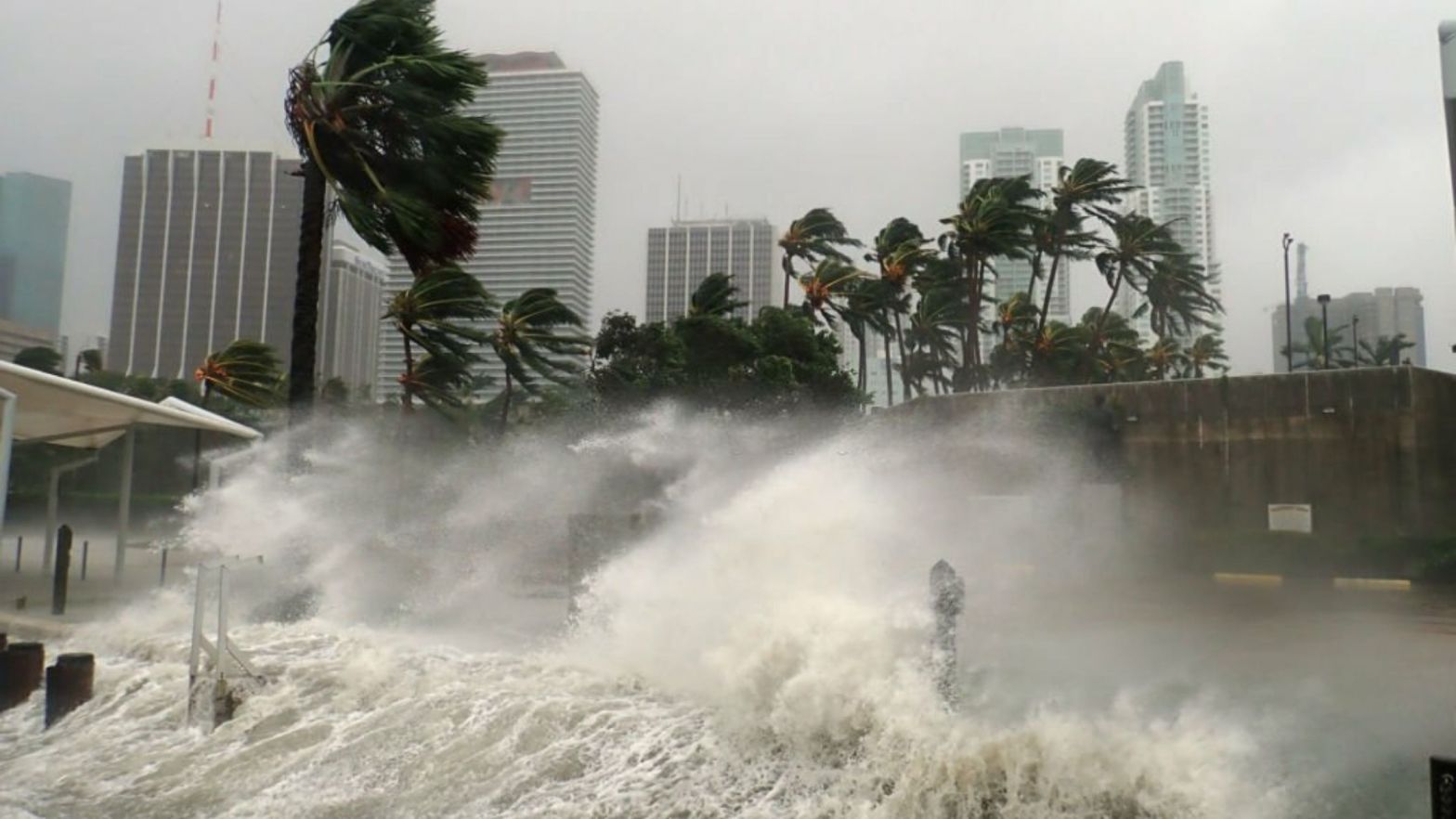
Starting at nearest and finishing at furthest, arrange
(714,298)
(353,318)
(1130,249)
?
(714,298), (1130,249), (353,318)

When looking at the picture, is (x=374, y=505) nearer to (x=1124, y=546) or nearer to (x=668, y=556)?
(x=668, y=556)

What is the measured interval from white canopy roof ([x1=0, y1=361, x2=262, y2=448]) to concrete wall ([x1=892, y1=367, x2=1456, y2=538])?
59.9 ft

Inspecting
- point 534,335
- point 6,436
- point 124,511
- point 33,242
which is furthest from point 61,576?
point 33,242

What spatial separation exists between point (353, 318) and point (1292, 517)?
5199 cm

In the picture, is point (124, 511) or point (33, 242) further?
point (33, 242)

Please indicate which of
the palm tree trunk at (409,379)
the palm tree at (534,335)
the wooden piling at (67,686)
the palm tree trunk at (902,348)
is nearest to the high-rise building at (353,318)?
the palm tree at (534,335)

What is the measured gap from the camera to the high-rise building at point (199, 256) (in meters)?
46.9

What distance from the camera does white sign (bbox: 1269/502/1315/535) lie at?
22828 mm

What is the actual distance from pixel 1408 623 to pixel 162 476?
42.8 meters

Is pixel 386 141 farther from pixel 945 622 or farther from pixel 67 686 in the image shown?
pixel 945 622

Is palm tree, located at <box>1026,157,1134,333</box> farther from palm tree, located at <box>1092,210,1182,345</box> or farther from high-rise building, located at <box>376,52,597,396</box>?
high-rise building, located at <box>376,52,597,396</box>

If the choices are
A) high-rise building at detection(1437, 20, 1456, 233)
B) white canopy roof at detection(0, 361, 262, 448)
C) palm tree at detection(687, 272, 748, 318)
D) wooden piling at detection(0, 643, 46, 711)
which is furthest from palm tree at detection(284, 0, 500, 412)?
palm tree at detection(687, 272, 748, 318)

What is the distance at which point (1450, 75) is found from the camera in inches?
156

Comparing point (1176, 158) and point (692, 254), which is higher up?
point (1176, 158)
